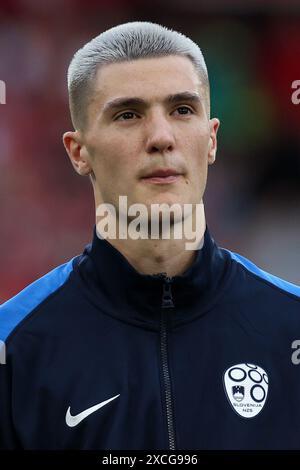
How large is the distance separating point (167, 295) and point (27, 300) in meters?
0.36

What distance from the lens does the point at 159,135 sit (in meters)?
1.98

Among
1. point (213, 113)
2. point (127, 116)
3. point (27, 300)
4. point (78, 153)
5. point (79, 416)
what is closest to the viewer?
point (79, 416)

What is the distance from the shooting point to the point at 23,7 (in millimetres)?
5582

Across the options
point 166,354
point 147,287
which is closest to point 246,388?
point 166,354

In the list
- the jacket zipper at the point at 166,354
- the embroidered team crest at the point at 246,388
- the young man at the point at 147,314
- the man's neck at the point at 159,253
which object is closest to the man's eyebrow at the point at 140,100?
the young man at the point at 147,314

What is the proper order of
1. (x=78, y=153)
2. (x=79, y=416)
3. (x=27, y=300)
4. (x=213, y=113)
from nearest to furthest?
(x=79, y=416) < (x=27, y=300) < (x=78, y=153) < (x=213, y=113)

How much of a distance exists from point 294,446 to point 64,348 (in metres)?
0.58

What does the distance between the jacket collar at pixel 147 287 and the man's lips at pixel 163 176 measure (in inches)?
8.0

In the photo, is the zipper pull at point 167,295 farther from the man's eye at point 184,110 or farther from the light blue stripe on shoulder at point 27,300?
the man's eye at point 184,110

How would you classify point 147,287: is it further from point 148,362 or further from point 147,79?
point 147,79

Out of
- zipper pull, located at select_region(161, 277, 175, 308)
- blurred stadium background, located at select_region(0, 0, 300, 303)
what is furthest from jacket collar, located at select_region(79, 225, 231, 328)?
blurred stadium background, located at select_region(0, 0, 300, 303)

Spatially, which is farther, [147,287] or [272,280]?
[272,280]

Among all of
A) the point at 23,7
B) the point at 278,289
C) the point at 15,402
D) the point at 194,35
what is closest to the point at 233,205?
the point at 194,35

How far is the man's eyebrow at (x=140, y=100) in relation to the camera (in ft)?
6.62
